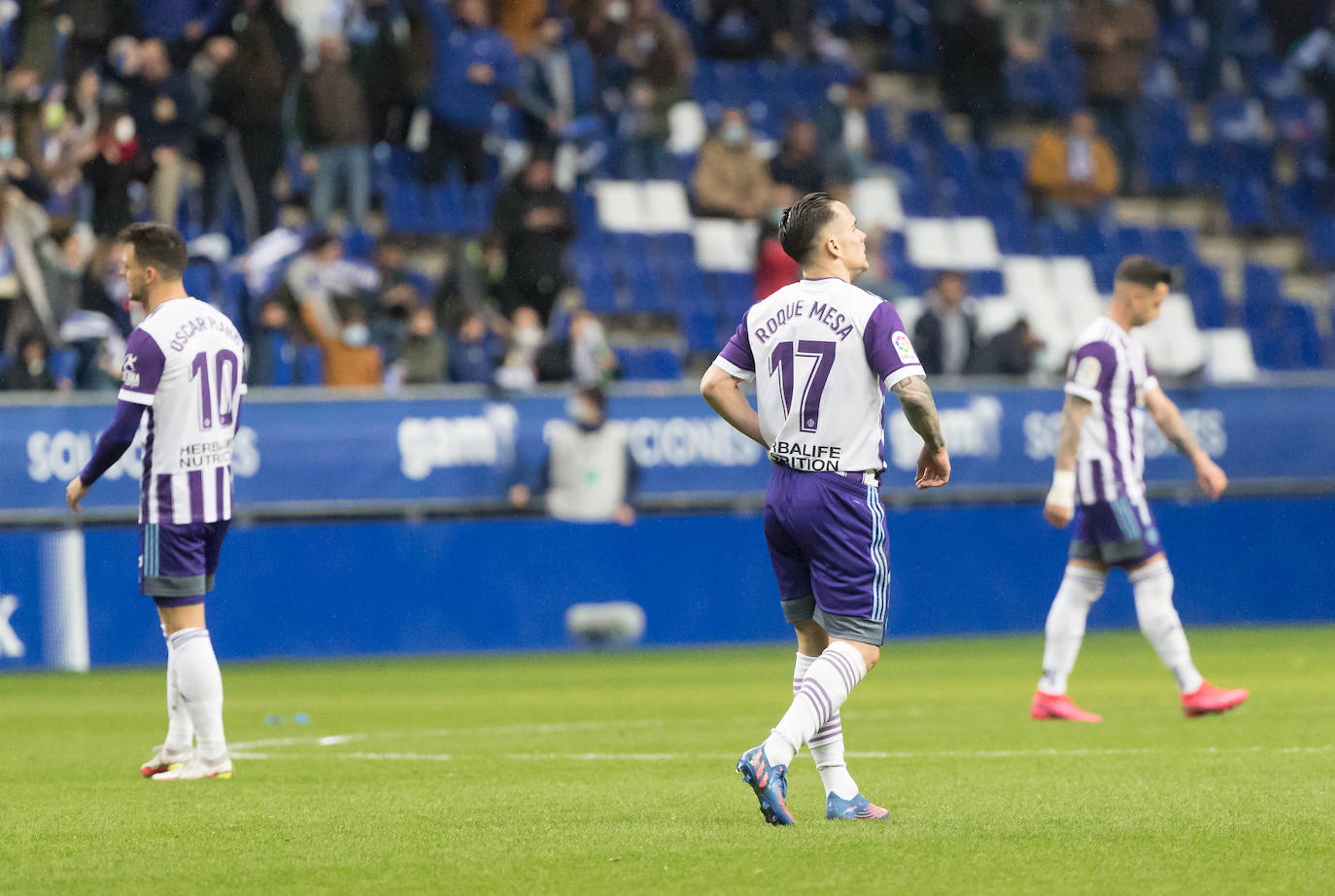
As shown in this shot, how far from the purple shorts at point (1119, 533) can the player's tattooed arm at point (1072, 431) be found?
0.39 m

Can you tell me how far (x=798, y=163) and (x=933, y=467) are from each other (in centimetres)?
1594

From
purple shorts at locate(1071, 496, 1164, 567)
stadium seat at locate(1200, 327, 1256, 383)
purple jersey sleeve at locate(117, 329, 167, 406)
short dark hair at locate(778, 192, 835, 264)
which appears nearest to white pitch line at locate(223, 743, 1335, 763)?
purple shorts at locate(1071, 496, 1164, 567)

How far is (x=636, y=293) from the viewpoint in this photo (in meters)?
21.7

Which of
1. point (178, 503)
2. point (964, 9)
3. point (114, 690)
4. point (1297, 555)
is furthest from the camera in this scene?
point (964, 9)

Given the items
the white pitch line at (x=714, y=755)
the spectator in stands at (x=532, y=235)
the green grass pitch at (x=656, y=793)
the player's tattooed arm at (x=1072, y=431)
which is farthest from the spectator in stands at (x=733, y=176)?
the white pitch line at (x=714, y=755)

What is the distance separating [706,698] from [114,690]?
4163mm

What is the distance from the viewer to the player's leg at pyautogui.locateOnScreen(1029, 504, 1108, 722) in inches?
428

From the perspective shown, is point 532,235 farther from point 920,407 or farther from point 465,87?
point 920,407

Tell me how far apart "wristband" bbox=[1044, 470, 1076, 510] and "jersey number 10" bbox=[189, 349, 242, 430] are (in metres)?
4.24

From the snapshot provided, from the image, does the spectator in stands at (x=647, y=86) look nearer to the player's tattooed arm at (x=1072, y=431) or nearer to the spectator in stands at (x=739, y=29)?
the spectator in stands at (x=739, y=29)

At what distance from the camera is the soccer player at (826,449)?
656 cm

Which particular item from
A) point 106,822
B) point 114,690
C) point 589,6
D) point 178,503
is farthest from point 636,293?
point 106,822

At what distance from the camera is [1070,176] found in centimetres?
2458

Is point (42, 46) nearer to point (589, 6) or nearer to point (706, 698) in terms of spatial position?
point (589, 6)
